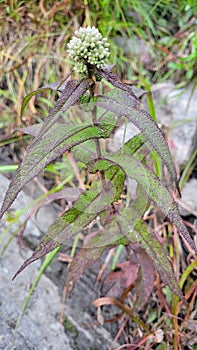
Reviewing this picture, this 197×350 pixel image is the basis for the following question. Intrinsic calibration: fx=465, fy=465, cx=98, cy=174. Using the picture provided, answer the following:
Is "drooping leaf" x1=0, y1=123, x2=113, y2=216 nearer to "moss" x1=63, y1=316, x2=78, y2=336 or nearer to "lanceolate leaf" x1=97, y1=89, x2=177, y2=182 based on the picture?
"lanceolate leaf" x1=97, y1=89, x2=177, y2=182

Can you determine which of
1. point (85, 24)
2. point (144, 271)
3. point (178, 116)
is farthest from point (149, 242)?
point (85, 24)

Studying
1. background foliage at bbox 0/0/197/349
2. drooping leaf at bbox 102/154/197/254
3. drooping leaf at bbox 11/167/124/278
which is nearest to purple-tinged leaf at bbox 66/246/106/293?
drooping leaf at bbox 11/167/124/278

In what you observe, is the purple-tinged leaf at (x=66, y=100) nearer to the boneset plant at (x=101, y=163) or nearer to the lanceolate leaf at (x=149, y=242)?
the boneset plant at (x=101, y=163)

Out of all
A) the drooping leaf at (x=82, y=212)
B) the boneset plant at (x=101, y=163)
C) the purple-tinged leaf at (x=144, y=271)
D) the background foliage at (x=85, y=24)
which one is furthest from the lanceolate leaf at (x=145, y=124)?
the background foliage at (x=85, y=24)

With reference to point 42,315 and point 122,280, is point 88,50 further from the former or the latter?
point 42,315

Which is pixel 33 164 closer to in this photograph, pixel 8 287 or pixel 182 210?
pixel 8 287

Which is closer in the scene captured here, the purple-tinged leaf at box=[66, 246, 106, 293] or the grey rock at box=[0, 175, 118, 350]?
the purple-tinged leaf at box=[66, 246, 106, 293]

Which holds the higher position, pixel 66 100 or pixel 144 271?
pixel 66 100
